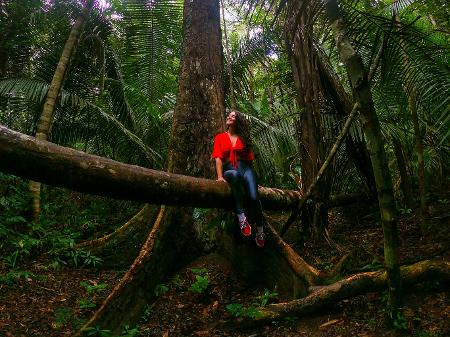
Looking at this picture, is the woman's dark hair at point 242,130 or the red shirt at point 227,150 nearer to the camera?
the red shirt at point 227,150

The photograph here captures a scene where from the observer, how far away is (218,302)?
464 centimetres

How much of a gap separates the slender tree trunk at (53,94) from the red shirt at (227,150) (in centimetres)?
288

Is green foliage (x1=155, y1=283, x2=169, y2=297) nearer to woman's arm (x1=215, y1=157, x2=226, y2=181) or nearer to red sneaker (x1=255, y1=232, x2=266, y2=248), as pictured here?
red sneaker (x1=255, y1=232, x2=266, y2=248)

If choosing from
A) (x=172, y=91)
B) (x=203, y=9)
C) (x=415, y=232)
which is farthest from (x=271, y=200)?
(x=172, y=91)

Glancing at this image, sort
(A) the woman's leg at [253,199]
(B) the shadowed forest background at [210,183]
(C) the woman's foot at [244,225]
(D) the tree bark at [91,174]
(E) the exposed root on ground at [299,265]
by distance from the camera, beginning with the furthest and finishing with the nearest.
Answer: (A) the woman's leg at [253,199], (C) the woman's foot at [244,225], (E) the exposed root on ground at [299,265], (B) the shadowed forest background at [210,183], (D) the tree bark at [91,174]

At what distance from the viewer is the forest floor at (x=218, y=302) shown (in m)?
3.75

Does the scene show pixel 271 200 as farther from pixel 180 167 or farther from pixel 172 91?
pixel 172 91

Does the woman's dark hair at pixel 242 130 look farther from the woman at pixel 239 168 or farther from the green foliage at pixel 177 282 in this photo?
the green foliage at pixel 177 282

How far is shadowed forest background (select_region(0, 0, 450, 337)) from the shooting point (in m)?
3.40

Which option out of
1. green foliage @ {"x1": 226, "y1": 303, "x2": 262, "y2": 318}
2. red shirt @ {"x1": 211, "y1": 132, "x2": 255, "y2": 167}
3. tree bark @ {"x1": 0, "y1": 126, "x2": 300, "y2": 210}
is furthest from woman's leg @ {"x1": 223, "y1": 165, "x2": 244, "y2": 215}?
green foliage @ {"x1": 226, "y1": 303, "x2": 262, "y2": 318}

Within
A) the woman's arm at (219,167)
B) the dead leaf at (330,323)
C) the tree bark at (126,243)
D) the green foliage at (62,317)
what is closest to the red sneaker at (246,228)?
the woman's arm at (219,167)

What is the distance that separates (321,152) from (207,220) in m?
2.07

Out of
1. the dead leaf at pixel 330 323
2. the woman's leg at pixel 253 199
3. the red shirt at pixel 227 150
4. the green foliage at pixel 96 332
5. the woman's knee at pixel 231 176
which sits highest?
the red shirt at pixel 227 150

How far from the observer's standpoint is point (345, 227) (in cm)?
755
